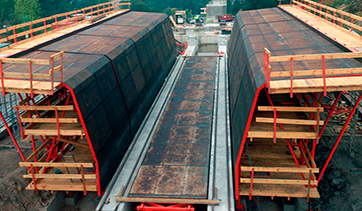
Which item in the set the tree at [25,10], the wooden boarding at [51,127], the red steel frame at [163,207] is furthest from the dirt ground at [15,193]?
the tree at [25,10]

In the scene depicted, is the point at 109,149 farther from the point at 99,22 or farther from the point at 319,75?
the point at 99,22

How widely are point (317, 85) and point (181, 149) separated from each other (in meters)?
7.78

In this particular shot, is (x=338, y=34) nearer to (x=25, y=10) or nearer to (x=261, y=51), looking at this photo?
(x=261, y=51)

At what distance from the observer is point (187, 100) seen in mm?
20438

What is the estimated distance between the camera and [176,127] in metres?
16.9

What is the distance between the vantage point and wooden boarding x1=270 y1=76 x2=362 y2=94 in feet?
29.7

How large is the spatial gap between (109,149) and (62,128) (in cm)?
232

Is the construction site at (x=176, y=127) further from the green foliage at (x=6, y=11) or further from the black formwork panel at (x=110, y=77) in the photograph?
the green foliage at (x=6, y=11)

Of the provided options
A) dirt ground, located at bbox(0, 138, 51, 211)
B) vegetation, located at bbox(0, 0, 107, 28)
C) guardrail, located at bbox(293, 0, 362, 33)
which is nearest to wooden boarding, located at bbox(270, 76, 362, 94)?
guardrail, located at bbox(293, 0, 362, 33)

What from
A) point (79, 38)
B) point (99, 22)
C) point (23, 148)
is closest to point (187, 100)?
point (79, 38)

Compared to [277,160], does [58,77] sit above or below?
above

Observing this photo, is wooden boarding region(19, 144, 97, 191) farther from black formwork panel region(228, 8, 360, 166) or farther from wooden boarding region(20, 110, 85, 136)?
black formwork panel region(228, 8, 360, 166)

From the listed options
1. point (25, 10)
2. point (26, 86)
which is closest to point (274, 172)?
point (26, 86)

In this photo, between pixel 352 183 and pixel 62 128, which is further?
pixel 352 183
